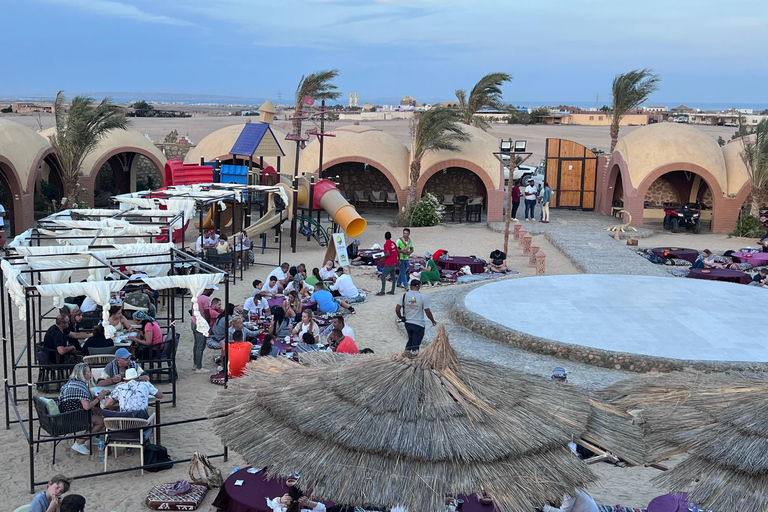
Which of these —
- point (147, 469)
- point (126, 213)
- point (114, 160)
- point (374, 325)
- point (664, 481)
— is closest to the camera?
point (664, 481)

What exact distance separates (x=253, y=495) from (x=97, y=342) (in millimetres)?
4569

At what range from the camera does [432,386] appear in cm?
611

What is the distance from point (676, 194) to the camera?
2920 centimetres

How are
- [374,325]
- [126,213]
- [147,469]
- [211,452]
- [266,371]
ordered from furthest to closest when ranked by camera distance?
1. [126,213]
2. [374,325]
3. [211,452]
4. [147,469]
5. [266,371]

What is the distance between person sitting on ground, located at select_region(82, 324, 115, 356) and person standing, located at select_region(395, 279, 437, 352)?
4152 mm

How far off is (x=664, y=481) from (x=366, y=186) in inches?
990

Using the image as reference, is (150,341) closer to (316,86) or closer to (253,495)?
(253,495)

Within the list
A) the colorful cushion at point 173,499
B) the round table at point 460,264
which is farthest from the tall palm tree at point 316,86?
the colorful cushion at point 173,499

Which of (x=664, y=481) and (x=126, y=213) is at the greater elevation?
(x=126, y=213)

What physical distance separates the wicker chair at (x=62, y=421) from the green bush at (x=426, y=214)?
58.1 feet

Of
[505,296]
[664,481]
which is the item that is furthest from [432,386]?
[505,296]

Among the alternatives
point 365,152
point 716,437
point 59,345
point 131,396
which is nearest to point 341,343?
point 131,396

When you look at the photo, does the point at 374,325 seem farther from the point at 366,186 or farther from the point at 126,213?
the point at 366,186

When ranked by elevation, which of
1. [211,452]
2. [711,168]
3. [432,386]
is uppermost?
[711,168]
